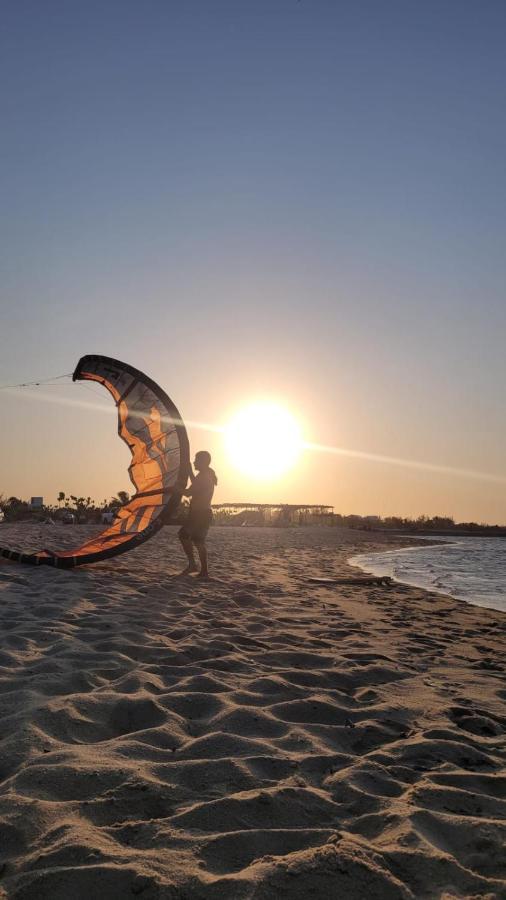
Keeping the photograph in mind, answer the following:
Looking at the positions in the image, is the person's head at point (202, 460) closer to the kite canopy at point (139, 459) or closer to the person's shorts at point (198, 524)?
the kite canopy at point (139, 459)

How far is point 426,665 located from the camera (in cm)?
475

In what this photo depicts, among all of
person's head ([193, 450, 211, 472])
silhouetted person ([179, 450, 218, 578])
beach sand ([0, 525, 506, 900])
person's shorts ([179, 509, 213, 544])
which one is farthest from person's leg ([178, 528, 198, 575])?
beach sand ([0, 525, 506, 900])

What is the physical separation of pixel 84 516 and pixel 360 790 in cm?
3672

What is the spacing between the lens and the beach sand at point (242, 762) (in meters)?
1.87

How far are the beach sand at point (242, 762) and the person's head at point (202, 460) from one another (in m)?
4.16

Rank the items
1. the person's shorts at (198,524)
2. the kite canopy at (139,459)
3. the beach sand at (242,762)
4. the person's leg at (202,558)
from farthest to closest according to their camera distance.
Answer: the kite canopy at (139,459) → the person's shorts at (198,524) → the person's leg at (202,558) → the beach sand at (242,762)

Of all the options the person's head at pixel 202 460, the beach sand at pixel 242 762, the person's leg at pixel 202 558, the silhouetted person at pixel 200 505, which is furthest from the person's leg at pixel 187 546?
the beach sand at pixel 242 762

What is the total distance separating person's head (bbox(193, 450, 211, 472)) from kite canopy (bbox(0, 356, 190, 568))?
0.93 feet

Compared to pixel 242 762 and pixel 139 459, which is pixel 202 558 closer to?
pixel 139 459

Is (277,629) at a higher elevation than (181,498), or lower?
lower

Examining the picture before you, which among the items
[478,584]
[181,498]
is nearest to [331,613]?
[181,498]

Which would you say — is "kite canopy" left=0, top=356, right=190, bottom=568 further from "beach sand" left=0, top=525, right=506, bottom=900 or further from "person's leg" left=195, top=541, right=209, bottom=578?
"beach sand" left=0, top=525, right=506, bottom=900

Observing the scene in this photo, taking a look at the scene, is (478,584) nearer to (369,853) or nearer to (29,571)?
(29,571)

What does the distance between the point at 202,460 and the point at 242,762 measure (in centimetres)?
709
